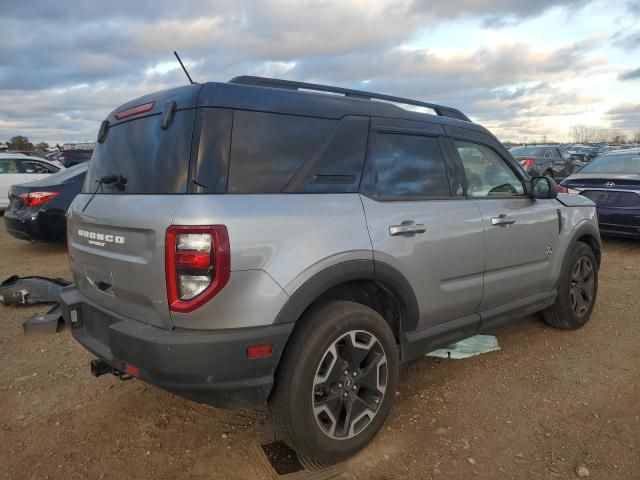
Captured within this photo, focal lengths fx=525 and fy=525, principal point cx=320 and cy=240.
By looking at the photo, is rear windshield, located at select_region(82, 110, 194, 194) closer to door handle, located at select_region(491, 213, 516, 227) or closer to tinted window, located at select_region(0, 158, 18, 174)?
door handle, located at select_region(491, 213, 516, 227)

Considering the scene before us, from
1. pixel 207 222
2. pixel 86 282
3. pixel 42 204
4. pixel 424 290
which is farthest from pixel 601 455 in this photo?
pixel 42 204

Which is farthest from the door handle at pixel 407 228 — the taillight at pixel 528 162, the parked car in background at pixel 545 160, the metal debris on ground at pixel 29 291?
the taillight at pixel 528 162

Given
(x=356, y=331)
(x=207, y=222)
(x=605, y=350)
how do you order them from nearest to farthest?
1. (x=207, y=222)
2. (x=356, y=331)
3. (x=605, y=350)

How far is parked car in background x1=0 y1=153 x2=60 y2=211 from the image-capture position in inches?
491

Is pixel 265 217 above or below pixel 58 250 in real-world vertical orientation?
above

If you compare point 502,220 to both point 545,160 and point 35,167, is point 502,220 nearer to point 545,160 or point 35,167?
point 35,167

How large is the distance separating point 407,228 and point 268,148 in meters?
0.95

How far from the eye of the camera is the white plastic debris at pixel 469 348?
166 inches

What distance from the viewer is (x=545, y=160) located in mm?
16375

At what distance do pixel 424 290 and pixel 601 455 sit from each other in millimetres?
1305

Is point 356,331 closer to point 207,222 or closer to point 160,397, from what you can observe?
point 207,222

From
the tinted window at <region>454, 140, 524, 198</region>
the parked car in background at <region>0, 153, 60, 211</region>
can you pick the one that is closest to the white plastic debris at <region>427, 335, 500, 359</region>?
the tinted window at <region>454, 140, 524, 198</region>

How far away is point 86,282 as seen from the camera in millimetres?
3041

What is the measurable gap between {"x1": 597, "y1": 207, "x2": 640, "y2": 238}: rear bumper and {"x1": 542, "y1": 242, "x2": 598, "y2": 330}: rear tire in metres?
3.66
